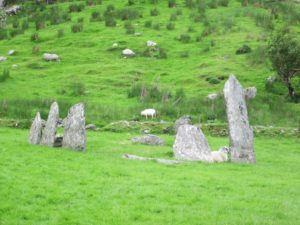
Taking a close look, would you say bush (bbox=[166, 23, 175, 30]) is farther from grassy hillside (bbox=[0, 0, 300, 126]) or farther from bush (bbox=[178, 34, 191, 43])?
bush (bbox=[178, 34, 191, 43])

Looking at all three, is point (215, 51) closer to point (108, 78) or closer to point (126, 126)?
point (108, 78)

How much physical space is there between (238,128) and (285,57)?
16.3 metres

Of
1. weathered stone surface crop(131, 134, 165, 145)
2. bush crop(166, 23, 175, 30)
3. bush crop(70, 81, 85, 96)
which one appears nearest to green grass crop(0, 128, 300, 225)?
weathered stone surface crop(131, 134, 165, 145)

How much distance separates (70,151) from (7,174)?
5570mm

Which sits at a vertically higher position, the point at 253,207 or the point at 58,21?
the point at 253,207

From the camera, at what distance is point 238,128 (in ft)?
69.6

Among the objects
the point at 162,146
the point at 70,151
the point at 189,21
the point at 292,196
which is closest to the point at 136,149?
the point at 162,146

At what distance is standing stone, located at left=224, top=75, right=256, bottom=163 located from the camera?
20.9m

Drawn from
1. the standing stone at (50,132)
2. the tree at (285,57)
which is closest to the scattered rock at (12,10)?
the tree at (285,57)

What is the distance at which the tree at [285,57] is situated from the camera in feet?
117

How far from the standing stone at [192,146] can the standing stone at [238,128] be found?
3.73ft

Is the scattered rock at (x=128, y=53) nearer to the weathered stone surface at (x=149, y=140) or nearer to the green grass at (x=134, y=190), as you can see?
the weathered stone surface at (x=149, y=140)

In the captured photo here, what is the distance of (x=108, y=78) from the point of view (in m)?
41.4

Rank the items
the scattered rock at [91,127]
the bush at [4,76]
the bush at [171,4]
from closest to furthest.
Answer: the scattered rock at [91,127] < the bush at [4,76] < the bush at [171,4]
